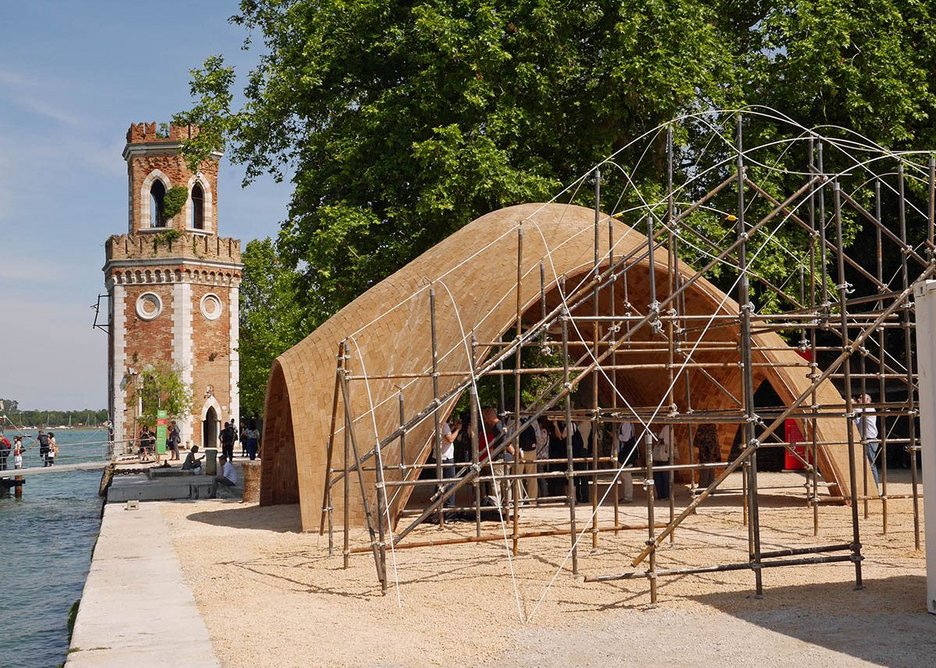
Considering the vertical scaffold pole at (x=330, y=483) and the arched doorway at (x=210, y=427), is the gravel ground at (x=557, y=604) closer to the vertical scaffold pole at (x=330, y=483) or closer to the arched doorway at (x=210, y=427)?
the vertical scaffold pole at (x=330, y=483)

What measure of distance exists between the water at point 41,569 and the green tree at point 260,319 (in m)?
17.2

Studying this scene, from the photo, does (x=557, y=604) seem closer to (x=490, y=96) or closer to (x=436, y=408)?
(x=436, y=408)

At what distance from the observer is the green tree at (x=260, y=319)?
162ft

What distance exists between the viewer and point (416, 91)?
1931 cm

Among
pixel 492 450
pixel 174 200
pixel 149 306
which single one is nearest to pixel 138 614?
pixel 492 450

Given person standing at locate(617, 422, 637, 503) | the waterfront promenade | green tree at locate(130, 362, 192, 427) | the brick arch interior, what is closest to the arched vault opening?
the brick arch interior

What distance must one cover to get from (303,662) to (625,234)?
10.0 m

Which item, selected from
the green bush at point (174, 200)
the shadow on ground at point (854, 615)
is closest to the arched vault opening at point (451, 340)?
the shadow on ground at point (854, 615)

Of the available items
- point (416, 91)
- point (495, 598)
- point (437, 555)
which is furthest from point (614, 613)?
point (416, 91)

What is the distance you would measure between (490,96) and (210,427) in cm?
3102

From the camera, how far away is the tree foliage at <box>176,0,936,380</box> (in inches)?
734

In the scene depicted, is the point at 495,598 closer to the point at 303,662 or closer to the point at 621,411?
the point at 303,662

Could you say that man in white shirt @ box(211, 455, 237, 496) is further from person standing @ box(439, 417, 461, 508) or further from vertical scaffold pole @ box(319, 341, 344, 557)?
vertical scaffold pole @ box(319, 341, 344, 557)

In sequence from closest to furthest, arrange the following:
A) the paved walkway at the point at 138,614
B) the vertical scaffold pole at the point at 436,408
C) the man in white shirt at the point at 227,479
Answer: the paved walkway at the point at 138,614, the vertical scaffold pole at the point at 436,408, the man in white shirt at the point at 227,479
